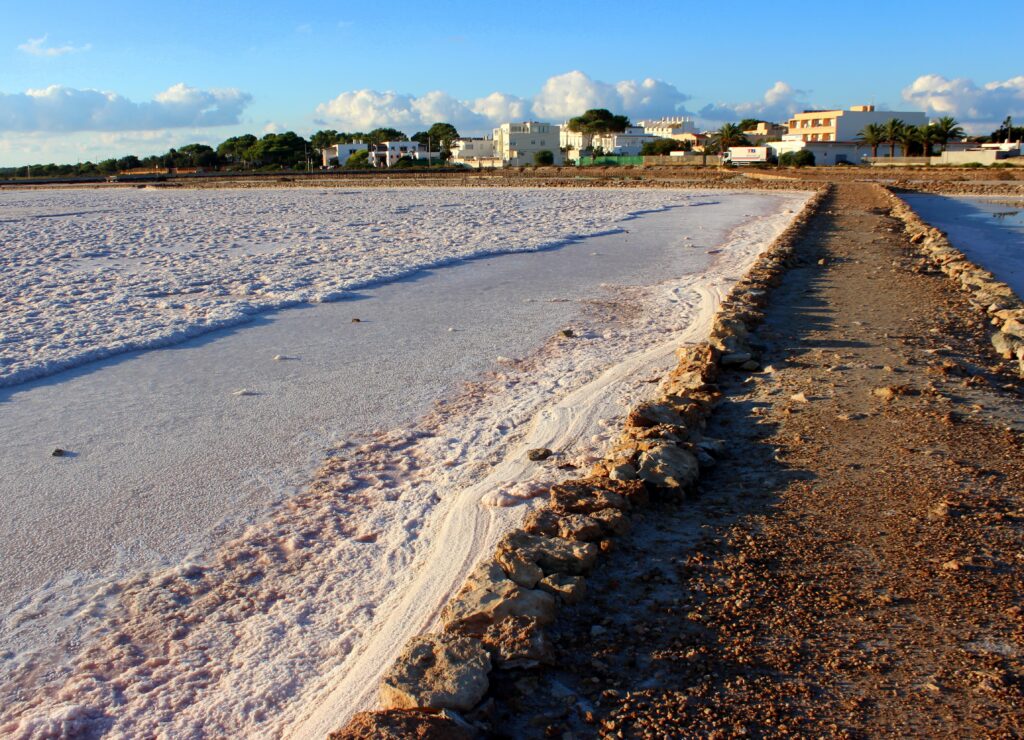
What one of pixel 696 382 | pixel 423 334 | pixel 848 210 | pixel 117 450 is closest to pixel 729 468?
pixel 696 382

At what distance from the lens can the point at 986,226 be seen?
2133 centimetres

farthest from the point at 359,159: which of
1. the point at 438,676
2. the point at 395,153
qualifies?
the point at 438,676

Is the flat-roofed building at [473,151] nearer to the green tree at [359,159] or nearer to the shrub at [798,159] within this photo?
the green tree at [359,159]

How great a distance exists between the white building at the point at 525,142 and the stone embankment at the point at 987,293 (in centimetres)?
8439

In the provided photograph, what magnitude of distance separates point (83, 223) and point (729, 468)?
2697 centimetres

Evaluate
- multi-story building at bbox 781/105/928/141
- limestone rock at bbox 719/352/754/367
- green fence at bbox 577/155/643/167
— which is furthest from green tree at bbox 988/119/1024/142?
limestone rock at bbox 719/352/754/367

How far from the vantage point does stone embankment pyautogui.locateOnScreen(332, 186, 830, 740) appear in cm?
273

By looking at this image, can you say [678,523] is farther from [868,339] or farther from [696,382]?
[868,339]

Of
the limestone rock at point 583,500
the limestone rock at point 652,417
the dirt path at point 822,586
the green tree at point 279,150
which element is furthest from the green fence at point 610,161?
the limestone rock at point 583,500

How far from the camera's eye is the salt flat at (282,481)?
322 cm

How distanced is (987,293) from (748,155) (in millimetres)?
67666

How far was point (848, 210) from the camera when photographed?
74.9 feet

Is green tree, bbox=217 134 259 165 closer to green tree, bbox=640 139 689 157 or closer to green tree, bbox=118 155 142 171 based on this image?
green tree, bbox=118 155 142 171

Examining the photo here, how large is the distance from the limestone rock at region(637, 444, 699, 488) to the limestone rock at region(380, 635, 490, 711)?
1706mm
